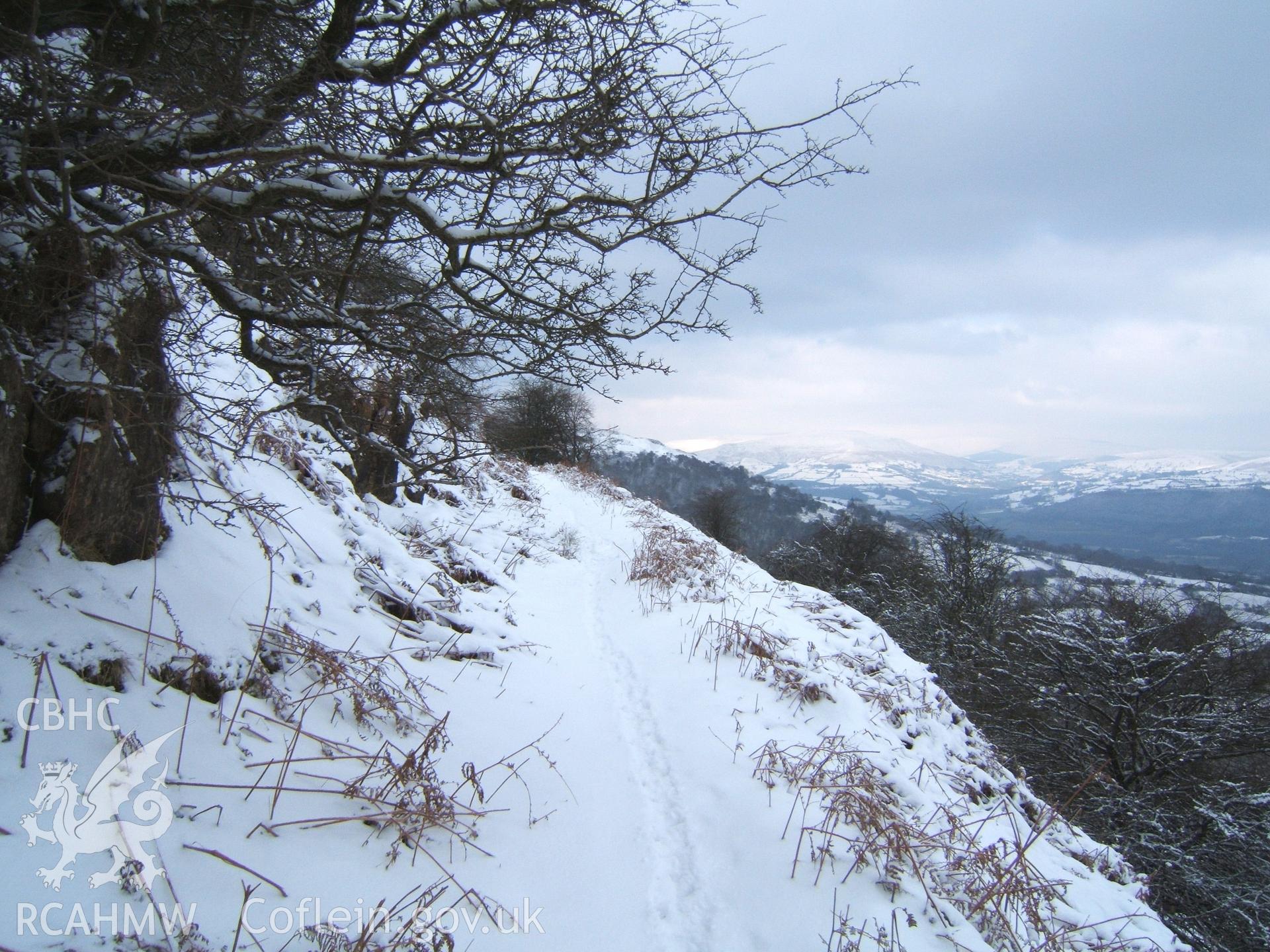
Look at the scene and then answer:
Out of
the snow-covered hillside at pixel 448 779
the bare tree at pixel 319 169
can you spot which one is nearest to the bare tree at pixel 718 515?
the snow-covered hillside at pixel 448 779

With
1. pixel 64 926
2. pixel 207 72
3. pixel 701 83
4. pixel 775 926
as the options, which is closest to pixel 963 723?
pixel 775 926

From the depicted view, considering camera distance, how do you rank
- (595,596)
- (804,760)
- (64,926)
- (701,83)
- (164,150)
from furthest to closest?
(595,596)
(804,760)
(701,83)
(164,150)
(64,926)

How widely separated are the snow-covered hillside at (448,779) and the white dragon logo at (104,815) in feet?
0.03

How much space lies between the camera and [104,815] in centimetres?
182

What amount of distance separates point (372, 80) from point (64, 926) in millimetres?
3585

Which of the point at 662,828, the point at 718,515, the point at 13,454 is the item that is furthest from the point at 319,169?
the point at 718,515

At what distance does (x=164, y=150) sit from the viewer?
2398mm

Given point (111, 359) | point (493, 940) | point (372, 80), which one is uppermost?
point (372, 80)

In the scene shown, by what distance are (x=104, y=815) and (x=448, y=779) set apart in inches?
54.8

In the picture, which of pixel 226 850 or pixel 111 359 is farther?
pixel 111 359

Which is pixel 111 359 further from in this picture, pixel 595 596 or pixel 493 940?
pixel 595 596

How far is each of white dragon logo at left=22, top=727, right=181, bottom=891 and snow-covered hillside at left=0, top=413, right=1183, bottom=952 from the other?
1 cm

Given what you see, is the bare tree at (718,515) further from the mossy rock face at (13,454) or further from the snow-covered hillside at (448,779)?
the mossy rock face at (13,454)

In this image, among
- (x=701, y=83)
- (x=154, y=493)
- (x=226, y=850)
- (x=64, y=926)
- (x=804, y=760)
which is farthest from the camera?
(x=804, y=760)
